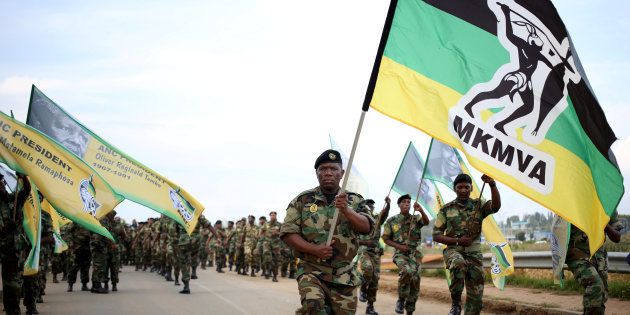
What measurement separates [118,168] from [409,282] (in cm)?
687

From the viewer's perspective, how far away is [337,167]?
6.36m

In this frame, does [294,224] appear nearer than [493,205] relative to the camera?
Yes

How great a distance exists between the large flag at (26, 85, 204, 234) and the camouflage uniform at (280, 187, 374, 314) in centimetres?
754

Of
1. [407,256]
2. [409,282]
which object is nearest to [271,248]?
[407,256]

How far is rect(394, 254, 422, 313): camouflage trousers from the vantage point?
11.1 m

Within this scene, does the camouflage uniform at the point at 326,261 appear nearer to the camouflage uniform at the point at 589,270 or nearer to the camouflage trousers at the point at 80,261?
the camouflage uniform at the point at 589,270

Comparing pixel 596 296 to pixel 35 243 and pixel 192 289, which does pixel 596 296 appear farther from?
pixel 192 289

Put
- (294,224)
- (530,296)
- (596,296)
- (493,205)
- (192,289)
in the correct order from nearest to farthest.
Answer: (294,224)
(596,296)
(493,205)
(530,296)
(192,289)

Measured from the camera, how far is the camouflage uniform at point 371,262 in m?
12.1

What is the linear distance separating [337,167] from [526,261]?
1014 cm

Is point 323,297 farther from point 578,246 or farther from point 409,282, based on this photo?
point 409,282

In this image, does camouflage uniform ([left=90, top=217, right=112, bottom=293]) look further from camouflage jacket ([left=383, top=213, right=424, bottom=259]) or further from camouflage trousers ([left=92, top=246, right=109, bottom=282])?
camouflage jacket ([left=383, top=213, right=424, bottom=259])

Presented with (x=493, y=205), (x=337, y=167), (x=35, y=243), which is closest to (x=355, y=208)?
(x=337, y=167)

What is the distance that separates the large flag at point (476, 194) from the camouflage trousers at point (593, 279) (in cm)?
293
